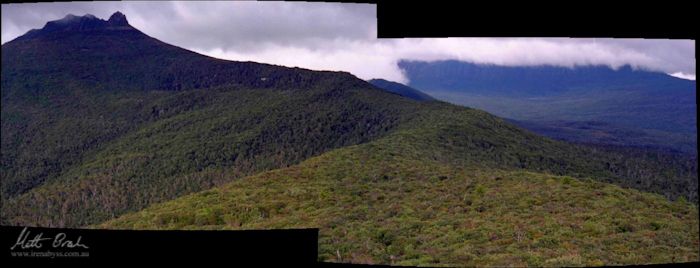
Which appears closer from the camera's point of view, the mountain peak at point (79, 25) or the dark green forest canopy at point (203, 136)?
the dark green forest canopy at point (203, 136)

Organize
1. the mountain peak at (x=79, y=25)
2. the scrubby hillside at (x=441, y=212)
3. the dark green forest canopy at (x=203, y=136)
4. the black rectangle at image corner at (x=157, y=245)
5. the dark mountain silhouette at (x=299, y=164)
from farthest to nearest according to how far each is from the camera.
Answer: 1. the mountain peak at (x=79, y=25)
2. the dark green forest canopy at (x=203, y=136)
3. the dark mountain silhouette at (x=299, y=164)
4. the scrubby hillside at (x=441, y=212)
5. the black rectangle at image corner at (x=157, y=245)

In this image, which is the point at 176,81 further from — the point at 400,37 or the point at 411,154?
the point at 400,37

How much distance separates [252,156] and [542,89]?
163 m

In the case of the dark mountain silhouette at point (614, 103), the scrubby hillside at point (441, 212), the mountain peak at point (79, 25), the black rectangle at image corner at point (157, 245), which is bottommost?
the scrubby hillside at point (441, 212)

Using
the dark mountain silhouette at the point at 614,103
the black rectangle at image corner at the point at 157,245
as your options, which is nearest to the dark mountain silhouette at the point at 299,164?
the black rectangle at image corner at the point at 157,245

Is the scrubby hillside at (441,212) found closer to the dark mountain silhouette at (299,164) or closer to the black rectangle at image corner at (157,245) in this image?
the dark mountain silhouette at (299,164)

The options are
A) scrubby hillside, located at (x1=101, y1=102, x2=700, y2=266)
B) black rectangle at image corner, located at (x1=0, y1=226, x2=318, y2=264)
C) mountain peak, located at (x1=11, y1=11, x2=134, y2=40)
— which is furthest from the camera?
mountain peak, located at (x1=11, y1=11, x2=134, y2=40)

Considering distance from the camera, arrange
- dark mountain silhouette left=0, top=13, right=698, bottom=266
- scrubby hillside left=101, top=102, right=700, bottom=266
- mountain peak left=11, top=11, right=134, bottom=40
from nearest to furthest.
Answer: scrubby hillside left=101, top=102, right=700, bottom=266
dark mountain silhouette left=0, top=13, right=698, bottom=266
mountain peak left=11, top=11, right=134, bottom=40

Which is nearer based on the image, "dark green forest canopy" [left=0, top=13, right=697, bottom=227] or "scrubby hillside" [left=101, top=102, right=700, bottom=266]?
"scrubby hillside" [left=101, top=102, right=700, bottom=266]

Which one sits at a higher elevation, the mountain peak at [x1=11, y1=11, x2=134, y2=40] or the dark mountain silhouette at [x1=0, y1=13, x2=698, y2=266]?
the mountain peak at [x1=11, y1=11, x2=134, y2=40]

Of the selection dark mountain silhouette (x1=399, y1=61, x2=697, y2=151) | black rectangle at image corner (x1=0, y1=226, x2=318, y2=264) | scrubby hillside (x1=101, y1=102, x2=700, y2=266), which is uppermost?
dark mountain silhouette (x1=399, y1=61, x2=697, y2=151)

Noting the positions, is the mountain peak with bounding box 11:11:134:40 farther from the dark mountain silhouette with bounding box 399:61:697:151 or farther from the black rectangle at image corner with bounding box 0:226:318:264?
the black rectangle at image corner with bounding box 0:226:318:264

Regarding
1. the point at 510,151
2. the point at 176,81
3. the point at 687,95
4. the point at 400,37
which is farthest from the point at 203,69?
the point at 687,95

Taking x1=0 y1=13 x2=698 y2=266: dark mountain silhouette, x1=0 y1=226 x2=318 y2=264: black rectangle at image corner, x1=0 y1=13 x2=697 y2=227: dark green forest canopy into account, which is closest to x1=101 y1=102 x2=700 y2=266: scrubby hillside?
x1=0 y1=13 x2=698 y2=266: dark mountain silhouette
